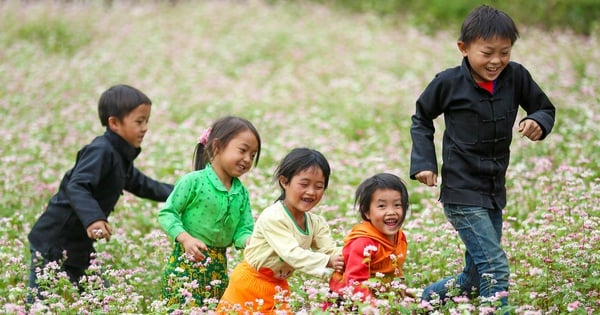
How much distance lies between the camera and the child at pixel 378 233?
4.73 m

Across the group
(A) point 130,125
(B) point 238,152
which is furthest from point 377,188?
(A) point 130,125

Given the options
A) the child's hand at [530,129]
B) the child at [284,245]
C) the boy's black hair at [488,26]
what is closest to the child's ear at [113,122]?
the child at [284,245]

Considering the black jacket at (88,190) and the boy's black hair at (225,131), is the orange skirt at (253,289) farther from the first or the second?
the black jacket at (88,190)

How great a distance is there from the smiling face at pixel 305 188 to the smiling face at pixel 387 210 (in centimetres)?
36

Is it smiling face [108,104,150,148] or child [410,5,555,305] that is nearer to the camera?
child [410,5,555,305]

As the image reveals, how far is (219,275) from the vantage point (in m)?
5.41

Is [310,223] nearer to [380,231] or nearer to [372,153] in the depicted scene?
[380,231]

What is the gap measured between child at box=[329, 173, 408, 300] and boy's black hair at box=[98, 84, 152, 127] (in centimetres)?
212

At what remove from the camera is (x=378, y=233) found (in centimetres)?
486

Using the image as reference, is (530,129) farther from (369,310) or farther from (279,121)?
(279,121)

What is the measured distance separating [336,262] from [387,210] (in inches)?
17.8

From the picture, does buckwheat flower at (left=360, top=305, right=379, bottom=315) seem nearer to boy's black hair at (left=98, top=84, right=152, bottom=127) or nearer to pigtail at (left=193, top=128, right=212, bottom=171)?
pigtail at (left=193, top=128, right=212, bottom=171)

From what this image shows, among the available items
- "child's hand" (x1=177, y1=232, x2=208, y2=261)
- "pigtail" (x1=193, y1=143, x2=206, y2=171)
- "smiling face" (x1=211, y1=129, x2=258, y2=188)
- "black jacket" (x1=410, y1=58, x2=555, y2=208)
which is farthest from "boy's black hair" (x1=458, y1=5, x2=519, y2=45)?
"child's hand" (x1=177, y1=232, x2=208, y2=261)

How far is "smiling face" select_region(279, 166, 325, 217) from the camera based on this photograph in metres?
4.78
